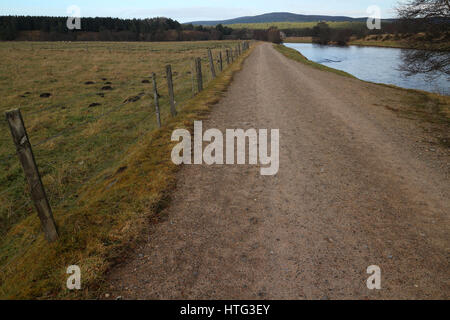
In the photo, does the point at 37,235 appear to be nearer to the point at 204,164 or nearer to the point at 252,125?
the point at 204,164

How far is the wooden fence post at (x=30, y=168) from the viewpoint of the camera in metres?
3.58

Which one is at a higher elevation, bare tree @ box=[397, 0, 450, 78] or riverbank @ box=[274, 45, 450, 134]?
bare tree @ box=[397, 0, 450, 78]

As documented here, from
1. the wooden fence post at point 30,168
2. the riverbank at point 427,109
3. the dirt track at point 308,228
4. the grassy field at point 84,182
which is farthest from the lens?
the riverbank at point 427,109

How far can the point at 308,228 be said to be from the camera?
429cm

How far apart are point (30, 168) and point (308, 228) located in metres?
4.20

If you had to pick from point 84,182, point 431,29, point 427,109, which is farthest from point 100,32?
point 427,109

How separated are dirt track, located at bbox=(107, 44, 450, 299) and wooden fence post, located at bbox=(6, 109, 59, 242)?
4.76 ft

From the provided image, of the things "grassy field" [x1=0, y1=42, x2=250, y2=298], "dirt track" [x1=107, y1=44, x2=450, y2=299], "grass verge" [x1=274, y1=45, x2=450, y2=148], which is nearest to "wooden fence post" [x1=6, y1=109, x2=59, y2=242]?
"grassy field" [x1=0, y1=42, x2=250, y2=298]

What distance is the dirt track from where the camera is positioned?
3312 millimetres

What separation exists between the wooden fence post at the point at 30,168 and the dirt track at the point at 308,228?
4.76 feet

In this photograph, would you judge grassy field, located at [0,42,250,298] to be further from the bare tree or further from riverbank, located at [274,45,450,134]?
the bare tree

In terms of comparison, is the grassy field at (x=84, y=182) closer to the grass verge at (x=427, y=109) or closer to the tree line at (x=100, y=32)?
the grass verge at (x=427, y=109)

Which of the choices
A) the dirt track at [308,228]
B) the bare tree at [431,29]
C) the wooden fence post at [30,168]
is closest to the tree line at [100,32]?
the bare tree at [431,29]
